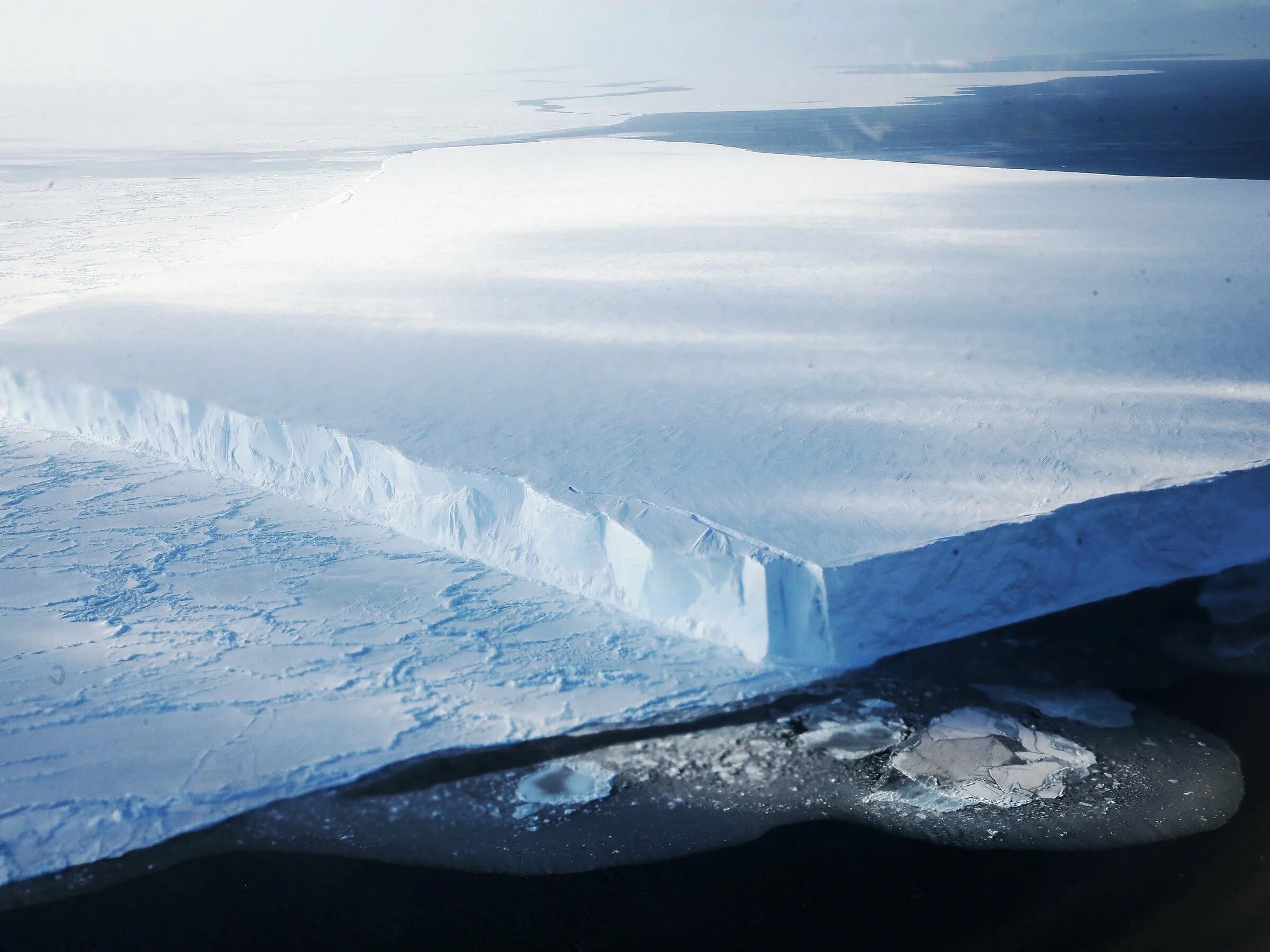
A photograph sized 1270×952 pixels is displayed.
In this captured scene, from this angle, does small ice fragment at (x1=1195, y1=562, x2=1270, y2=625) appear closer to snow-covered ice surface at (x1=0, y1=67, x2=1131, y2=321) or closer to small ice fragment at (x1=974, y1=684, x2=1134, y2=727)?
small ice fragment at (x1=974, y1=684, x2=1134, y2=727)

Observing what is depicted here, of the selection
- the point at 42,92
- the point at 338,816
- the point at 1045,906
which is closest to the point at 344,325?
the point at 338,816

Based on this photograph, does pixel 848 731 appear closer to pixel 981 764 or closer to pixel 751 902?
pixel 981 764

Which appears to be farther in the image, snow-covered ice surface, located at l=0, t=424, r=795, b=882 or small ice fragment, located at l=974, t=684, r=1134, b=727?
small ice fragment, located at l=974, t=684, r=1134, b=727

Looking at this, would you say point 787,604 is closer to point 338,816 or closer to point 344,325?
point 338,816

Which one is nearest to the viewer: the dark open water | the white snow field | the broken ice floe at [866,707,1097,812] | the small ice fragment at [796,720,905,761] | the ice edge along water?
the dark open water

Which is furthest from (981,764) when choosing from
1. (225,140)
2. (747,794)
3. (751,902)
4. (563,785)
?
(225,140)

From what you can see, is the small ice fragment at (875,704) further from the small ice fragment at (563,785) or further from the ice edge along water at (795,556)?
the small ice fragment at (563,785)

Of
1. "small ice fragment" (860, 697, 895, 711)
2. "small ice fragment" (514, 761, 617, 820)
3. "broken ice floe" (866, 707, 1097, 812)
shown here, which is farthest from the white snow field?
"small ice fragment" (514, 761, 617, 820)
